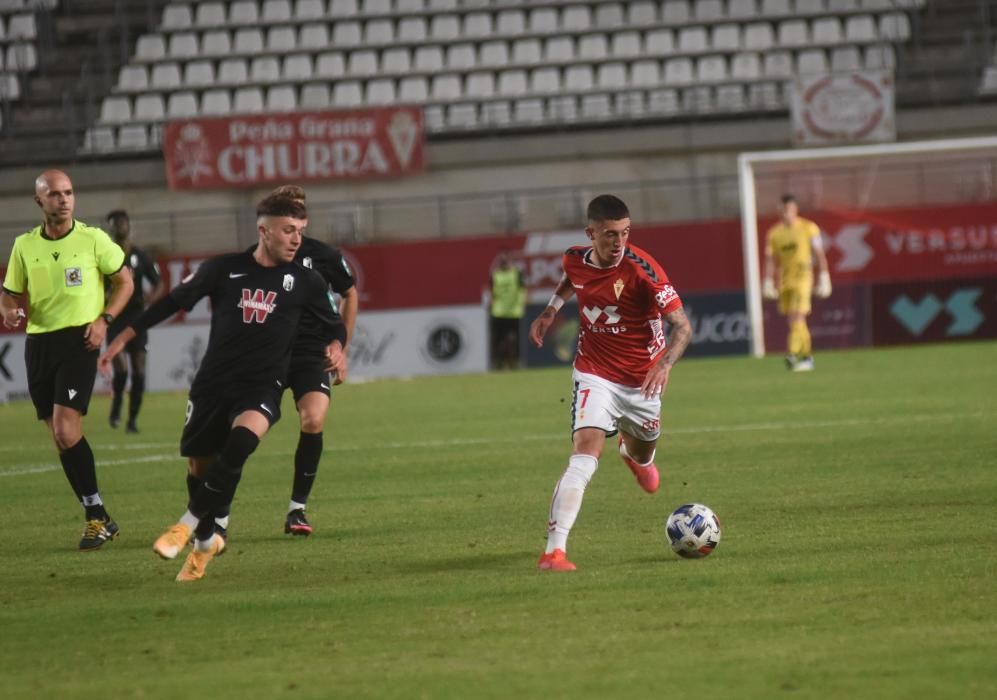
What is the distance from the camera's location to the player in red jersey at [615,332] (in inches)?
320

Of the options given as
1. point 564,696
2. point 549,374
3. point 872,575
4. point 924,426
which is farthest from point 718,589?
point 549,374

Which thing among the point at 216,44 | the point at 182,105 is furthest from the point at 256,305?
the point at 216,44

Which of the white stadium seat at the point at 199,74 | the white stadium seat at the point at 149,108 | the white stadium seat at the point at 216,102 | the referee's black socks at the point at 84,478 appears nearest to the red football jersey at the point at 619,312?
the referee's black socks at the point at 84,478

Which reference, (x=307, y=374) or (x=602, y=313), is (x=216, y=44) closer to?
(x=307, y=374)

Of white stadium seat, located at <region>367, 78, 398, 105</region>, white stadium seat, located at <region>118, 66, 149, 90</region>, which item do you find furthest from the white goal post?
white stadium seat, located at <region>118, 66, 149, 90</region>

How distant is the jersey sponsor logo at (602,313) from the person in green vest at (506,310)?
20.5m

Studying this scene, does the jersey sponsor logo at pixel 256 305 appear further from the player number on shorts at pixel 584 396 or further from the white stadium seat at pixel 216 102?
the white stadium seat at pixel 216 102

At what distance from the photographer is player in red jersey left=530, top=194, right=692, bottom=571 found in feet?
26.7

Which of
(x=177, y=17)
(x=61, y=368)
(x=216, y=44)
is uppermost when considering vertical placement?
(x=177, y=17)

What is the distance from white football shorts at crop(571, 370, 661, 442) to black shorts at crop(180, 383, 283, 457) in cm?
157

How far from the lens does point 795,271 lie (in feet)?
79.1

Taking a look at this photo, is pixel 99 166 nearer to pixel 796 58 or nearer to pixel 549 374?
pixel 549 374

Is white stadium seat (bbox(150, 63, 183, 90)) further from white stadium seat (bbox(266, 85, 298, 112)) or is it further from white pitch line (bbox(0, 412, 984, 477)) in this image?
white pitch line (bbox(0, 412, 984, 477))

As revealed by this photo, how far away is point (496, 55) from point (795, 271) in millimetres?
13278
